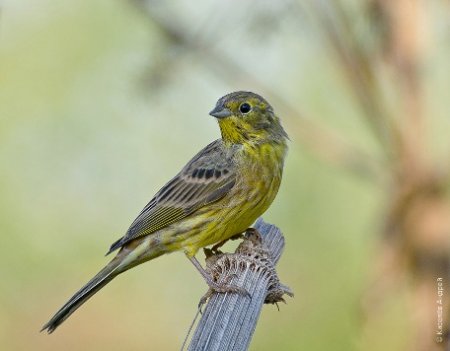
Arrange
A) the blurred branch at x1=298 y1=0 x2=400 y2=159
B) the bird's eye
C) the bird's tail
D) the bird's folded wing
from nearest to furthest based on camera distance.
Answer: the bird's tail < the blurred branch at x1=298 y1=0 x2=400 y2=159 < the bird's folded wing < the bird's eye

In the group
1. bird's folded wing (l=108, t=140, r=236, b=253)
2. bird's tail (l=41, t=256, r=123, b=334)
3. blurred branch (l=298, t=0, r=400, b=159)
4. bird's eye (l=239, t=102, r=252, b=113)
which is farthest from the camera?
bird's eye (l=239, t=102, r=252, b=113)

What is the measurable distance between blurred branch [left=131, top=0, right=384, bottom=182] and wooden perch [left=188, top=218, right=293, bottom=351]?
0.97 m

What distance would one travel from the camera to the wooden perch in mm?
4621

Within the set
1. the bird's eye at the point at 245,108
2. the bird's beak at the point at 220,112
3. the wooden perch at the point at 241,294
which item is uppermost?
the bird's eye at the point at 245,108

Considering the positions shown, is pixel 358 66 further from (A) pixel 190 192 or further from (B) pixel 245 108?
(A) pixel 190 192

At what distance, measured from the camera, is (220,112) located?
721cm

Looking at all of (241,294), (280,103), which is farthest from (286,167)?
(241,294)

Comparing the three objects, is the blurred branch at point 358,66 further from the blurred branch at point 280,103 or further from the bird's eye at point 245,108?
the bird's eye at point 245,108

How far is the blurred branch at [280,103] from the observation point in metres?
7.25

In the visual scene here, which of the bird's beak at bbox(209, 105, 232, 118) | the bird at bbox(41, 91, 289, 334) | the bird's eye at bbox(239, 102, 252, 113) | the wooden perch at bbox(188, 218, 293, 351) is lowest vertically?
the wooden perch at bbox(188, 218, 293, 351)

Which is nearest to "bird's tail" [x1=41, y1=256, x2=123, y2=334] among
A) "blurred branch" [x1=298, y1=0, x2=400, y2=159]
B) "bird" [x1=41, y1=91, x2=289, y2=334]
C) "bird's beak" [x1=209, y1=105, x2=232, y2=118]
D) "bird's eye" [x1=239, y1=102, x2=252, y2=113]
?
"bird" [x1=41, y1=91, x2=289, y2=334]

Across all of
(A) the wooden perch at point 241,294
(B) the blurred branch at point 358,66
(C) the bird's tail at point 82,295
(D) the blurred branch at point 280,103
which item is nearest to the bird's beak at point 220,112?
(D) the blurred branch at point 280,103

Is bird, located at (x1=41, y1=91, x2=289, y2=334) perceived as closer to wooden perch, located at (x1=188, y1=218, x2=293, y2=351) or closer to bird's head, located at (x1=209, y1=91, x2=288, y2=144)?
bird's head, located at (x1=209, y1=91, x2=288, y2=144)

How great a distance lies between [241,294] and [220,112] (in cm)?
237
